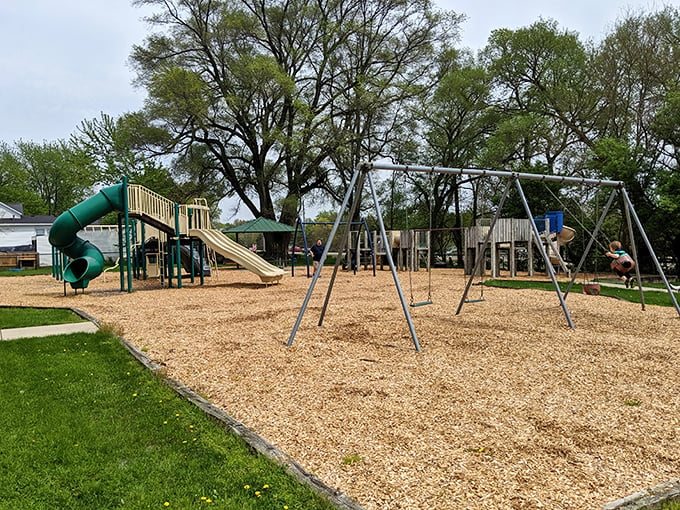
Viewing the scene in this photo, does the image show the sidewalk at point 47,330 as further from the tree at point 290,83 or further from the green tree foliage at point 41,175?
the green tree foliage at point 41,175

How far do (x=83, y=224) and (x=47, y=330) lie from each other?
241 inches

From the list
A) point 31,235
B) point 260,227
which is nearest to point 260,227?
point 260,227

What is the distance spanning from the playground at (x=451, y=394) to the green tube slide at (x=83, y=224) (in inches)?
Result: 162

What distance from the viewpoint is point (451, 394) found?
14.9 ft

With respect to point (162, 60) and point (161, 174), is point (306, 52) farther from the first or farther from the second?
point (161, 174)

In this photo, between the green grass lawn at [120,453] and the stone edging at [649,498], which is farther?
the green grass lawn at [120,453]

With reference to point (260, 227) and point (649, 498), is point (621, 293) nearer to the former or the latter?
point (649, 498)

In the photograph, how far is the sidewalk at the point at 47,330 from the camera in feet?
23.6

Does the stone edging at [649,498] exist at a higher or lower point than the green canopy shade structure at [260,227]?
lower

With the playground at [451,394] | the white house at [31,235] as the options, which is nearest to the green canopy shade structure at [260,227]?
the white house at [31,235]

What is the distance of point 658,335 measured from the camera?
7227 millimetres

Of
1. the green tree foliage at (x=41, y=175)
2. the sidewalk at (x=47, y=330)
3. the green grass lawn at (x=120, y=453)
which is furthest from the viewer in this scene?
the green tree foliage at (x=41, y=175)

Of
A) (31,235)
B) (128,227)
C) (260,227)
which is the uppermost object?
(31,235)

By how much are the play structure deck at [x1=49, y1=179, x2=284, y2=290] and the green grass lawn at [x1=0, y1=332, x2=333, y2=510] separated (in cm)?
856
